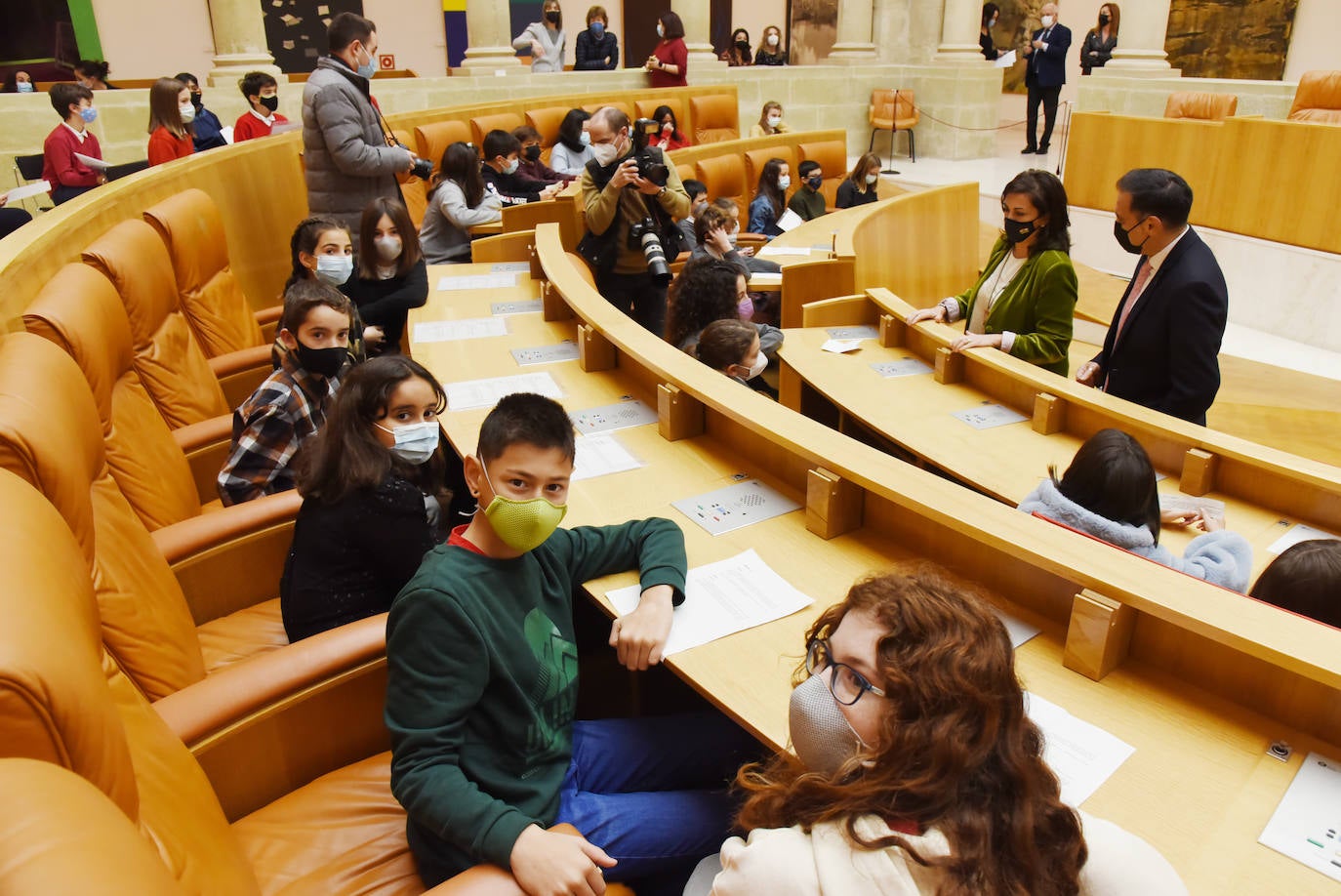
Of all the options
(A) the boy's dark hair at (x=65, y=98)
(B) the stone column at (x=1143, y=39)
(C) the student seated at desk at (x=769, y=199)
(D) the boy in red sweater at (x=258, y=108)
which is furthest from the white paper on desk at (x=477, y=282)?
(B) the stone column at (x=1143, y=39)

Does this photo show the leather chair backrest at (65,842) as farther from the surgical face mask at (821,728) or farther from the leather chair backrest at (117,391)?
the leather chair backrest at (117,391)

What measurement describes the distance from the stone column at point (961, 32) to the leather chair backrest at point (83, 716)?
1250 centimetres

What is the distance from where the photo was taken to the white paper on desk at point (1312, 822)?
129cm

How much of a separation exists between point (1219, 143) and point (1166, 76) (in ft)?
10.8

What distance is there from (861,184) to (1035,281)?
4895 millimetres

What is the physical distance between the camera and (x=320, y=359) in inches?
112

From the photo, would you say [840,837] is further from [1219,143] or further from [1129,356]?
[1219,143]

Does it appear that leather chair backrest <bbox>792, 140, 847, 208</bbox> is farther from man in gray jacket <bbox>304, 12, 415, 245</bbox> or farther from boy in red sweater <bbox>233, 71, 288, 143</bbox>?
man in gray jacket <bbox>304, 12, 415, 245</bbox>

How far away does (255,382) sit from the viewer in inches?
141

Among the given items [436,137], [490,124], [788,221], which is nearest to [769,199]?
[788,221]

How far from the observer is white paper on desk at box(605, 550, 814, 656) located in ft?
5.96

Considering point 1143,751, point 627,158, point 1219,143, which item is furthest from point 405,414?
point 1219,143

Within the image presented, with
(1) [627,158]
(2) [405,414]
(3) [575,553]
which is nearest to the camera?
(3) [575,553]

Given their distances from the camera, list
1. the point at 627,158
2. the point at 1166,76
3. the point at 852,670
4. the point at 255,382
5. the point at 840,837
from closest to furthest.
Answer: the point at 840,837, the point at 852,670, the point at 255,382, the point at 627,158, the point at 1166,76
